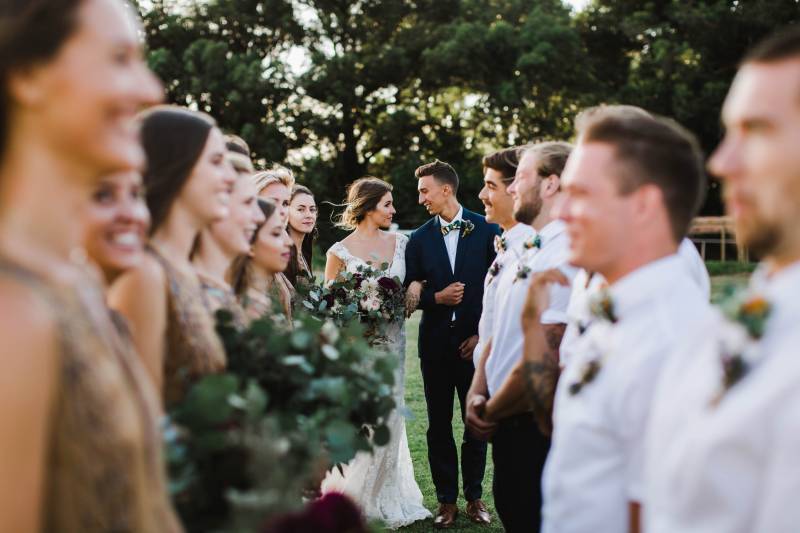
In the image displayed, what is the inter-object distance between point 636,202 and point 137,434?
1741mm

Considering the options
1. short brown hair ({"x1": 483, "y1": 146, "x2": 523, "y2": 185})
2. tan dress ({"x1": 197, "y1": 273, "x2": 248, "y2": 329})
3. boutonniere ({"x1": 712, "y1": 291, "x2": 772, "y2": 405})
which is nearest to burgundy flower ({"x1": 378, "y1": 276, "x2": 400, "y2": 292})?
short brown hair ({"x1": 483, "y1": 146, "x2": 523, "y2": 185})

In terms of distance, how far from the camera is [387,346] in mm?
7949

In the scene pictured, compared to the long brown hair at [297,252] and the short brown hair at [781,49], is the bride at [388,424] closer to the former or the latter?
the long brown hair at [297,252]

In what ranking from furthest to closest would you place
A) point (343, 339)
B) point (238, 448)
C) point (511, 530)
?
point (511, 530) → point (343, 339) → point (238, 448)

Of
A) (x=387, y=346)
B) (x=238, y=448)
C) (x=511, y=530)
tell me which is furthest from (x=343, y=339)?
(x=387, y=346)

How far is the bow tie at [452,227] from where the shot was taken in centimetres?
820

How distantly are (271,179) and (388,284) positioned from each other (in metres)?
1.45

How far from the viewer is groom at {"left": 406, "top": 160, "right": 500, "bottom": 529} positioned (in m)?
7.56

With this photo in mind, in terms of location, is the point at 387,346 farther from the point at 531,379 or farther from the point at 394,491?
the point at 531,379

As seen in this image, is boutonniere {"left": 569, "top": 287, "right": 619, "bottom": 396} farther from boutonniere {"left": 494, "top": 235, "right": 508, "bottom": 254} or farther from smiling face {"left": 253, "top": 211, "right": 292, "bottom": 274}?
boutonniere {"left": 494, "top": 235, "right": 508, "bottom": 254}

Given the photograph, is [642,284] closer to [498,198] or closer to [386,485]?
[498,198]

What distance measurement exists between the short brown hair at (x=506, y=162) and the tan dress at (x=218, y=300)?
3.26 metres

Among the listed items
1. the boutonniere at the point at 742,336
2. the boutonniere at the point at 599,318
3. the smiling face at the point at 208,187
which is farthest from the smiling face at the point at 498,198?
the boutonniere at the point at 742,336

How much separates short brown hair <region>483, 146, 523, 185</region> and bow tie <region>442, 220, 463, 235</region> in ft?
5.54
